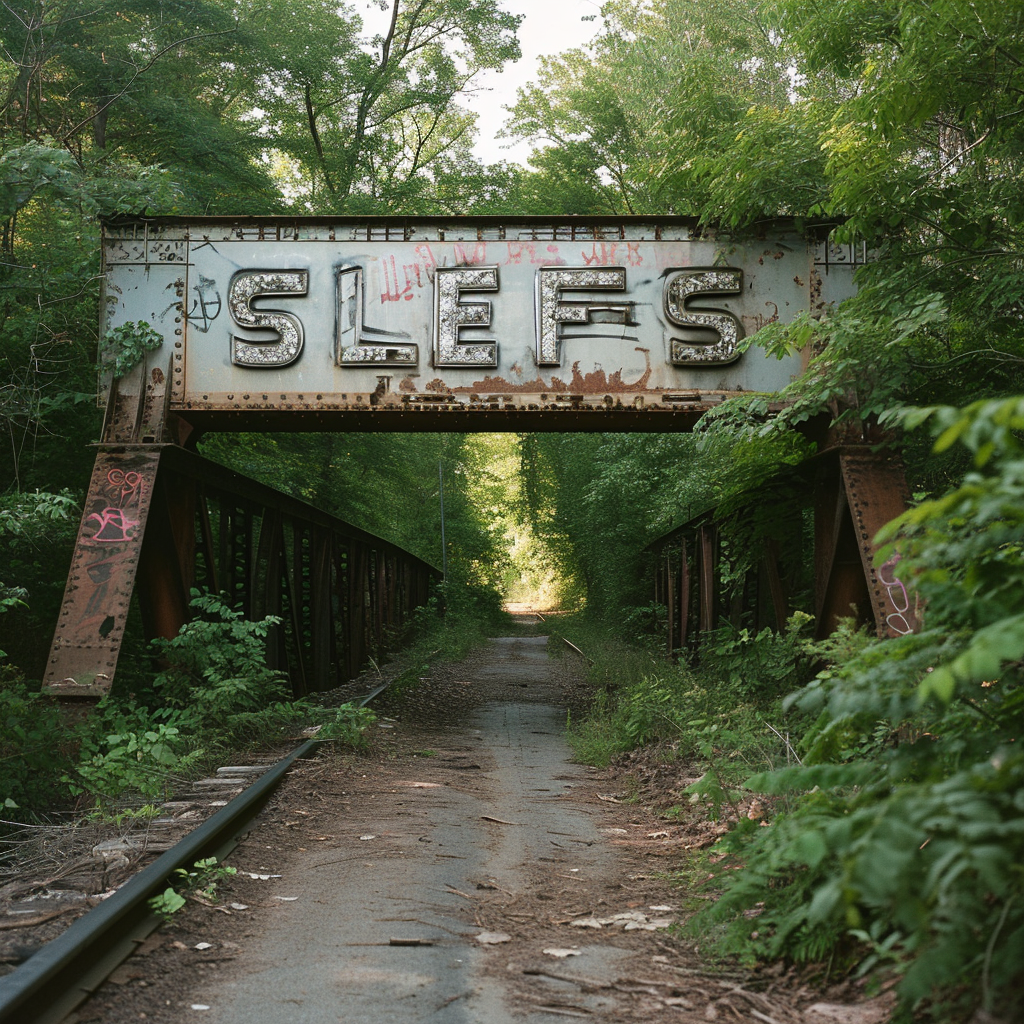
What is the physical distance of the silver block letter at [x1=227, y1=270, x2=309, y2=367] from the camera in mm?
9078

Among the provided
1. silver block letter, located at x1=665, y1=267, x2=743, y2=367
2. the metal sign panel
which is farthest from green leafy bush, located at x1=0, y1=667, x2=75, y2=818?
silver block letter, located at x1=665, y1=267, x2=743, y2=367

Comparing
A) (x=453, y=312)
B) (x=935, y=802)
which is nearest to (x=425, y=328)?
(x=453, y=312)

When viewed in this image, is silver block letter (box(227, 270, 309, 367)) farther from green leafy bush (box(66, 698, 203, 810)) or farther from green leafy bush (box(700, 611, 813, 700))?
green leafy bush (box(700, 611, 813, 700))

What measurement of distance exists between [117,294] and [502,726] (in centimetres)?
660

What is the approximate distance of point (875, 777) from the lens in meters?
3.27

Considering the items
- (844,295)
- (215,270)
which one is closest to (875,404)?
(844,295)

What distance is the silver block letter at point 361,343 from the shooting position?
905 cm

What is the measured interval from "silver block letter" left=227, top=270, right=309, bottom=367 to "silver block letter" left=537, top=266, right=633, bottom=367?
8.15 ft

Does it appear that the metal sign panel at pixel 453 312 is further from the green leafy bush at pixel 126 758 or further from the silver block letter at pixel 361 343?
the green leafy bush at pixel 126 758

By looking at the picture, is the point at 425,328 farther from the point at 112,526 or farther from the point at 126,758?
the point at 126,758

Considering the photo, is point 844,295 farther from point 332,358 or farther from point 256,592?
point 256,592

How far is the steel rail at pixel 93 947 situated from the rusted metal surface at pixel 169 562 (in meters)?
3.63

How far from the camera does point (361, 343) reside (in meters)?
9.10

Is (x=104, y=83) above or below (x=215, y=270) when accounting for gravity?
above
